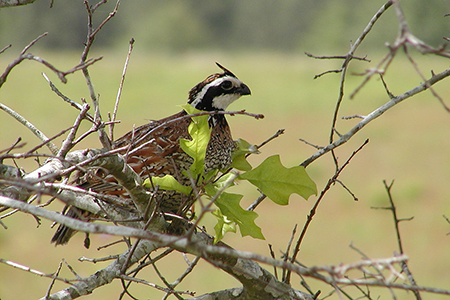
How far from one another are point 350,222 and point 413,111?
9.14 meters

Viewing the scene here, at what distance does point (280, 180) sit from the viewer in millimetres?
2504

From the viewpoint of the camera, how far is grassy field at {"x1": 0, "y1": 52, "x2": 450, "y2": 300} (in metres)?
13.3

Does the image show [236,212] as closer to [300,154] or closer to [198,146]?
[198,146]

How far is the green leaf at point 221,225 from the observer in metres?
2.51

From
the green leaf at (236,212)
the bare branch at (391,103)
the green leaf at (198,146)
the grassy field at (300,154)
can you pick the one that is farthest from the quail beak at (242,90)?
the grassy field at (300,154)

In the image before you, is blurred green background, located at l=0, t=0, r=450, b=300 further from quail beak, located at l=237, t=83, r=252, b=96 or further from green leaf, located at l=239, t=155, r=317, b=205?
quail beak, located at l=237, t=83, r=252, b=96

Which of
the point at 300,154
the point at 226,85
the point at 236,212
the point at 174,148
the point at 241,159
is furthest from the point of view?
the point at 300,154

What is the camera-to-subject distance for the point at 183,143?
2486 millimetres

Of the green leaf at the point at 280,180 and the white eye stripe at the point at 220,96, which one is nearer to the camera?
the green leaf at the point at 280,180

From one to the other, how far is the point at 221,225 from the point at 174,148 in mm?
932

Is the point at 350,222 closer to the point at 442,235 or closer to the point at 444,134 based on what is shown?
the point at 442,235

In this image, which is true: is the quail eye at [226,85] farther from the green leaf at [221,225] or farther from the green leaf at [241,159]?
the green leaf at [221,225]

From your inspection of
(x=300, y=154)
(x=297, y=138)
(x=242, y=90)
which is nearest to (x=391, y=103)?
(x=242, y=90)

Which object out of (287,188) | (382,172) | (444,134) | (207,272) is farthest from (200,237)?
(444,134)
